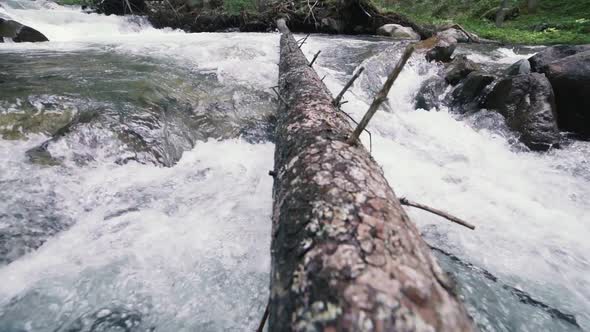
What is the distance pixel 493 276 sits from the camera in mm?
2518

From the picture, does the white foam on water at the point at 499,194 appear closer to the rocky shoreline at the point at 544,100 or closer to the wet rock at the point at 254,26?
the rocky shoreline at the point at 544,100

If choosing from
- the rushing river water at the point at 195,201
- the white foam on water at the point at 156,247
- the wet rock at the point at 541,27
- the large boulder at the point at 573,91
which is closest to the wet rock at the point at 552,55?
the large boulder at the point at 573,91

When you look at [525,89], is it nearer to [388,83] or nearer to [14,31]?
[388,83]

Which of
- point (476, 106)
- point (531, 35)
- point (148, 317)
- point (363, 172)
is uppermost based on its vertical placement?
point (531, 35)

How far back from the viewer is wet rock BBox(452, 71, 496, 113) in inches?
238

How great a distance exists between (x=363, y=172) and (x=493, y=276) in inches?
67.4

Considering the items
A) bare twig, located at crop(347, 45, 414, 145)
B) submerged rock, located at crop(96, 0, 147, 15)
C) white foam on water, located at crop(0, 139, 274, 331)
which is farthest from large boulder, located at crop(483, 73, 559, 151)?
submerged rock, located at crop(96, 0, 147, 15)

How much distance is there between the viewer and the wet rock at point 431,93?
652cm

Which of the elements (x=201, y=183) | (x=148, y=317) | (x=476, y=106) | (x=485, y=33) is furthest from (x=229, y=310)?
(x=485, y=33)

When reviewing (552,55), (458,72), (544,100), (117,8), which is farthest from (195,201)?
(117,8)

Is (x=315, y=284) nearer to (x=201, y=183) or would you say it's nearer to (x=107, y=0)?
(x=201, y=183)

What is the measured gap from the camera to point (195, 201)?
10.6ft

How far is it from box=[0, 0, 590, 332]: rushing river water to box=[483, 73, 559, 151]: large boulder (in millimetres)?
185

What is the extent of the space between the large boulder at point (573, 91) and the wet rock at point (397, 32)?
842 cm
